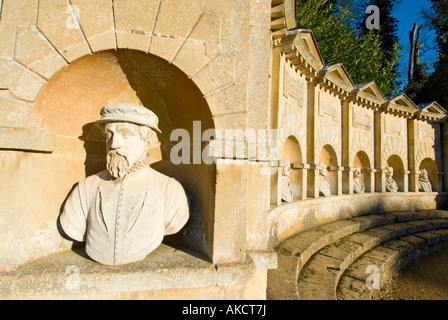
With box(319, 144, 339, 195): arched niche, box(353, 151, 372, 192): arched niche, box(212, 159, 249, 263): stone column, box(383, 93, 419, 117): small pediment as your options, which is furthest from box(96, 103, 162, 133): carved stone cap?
box(383, 93, 419, 117): small pediment

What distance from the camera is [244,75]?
6.67 feet

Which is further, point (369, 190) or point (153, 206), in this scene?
point (369, 190)

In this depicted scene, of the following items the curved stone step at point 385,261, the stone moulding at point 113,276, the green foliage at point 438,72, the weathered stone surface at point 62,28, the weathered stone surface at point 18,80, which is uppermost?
the green foliage at point 438,72

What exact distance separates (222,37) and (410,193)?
8.63 m

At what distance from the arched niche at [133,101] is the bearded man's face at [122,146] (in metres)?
0.51

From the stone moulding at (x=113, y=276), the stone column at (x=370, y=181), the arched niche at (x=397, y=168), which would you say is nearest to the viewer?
the stone moulding at (x=113, y=276)

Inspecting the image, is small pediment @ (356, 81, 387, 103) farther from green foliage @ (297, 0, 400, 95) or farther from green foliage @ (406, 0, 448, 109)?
green foliage @ (406, 0, 448, 109)

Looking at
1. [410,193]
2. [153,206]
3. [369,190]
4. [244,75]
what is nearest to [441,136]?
[410,193]

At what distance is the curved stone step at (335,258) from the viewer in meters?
2.52

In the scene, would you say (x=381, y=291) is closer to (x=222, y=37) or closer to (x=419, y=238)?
(x=419, y=238)

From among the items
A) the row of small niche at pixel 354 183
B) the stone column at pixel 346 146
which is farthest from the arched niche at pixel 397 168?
the stone column at pixel 346 146

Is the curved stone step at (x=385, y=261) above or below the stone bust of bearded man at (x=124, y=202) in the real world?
below

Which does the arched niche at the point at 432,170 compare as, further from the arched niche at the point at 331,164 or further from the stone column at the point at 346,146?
the arched niche at the point at 331,164

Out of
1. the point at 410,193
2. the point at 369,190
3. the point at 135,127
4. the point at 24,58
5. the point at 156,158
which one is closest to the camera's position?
the point at 24,58
